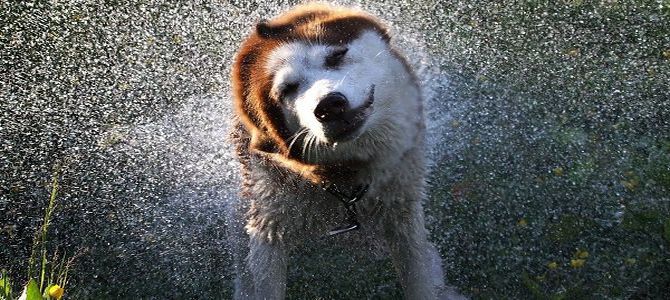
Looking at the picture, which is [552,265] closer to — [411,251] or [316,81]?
[411,251]

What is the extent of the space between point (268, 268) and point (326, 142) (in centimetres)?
68

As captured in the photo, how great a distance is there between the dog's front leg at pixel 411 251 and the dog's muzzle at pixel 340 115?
2.08ft

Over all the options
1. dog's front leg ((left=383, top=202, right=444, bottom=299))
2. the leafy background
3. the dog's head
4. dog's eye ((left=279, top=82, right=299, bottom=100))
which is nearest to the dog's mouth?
the dog's head

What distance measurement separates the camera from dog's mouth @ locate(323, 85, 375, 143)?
2902mm

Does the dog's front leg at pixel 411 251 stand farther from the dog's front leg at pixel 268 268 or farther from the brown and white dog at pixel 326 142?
the dog's front leg at pixel 268 268

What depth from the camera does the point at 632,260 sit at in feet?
11.3

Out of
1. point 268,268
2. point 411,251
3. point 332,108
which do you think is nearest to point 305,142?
point 332,108

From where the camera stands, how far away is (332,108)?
112 inches

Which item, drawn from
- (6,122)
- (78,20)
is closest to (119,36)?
(78,20)

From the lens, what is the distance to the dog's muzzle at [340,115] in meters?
2.83

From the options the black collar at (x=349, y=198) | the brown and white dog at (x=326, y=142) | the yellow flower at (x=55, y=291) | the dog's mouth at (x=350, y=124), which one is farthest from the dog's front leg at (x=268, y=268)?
the yellow flower at (x=55, y=291)

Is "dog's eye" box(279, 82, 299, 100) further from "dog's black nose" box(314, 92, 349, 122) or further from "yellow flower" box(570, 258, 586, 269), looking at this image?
"yellow flower" box(570, 258, 586, 269)

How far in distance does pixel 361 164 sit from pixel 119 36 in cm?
359

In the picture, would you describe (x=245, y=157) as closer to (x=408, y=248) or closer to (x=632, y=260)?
(x=408, y=248)
